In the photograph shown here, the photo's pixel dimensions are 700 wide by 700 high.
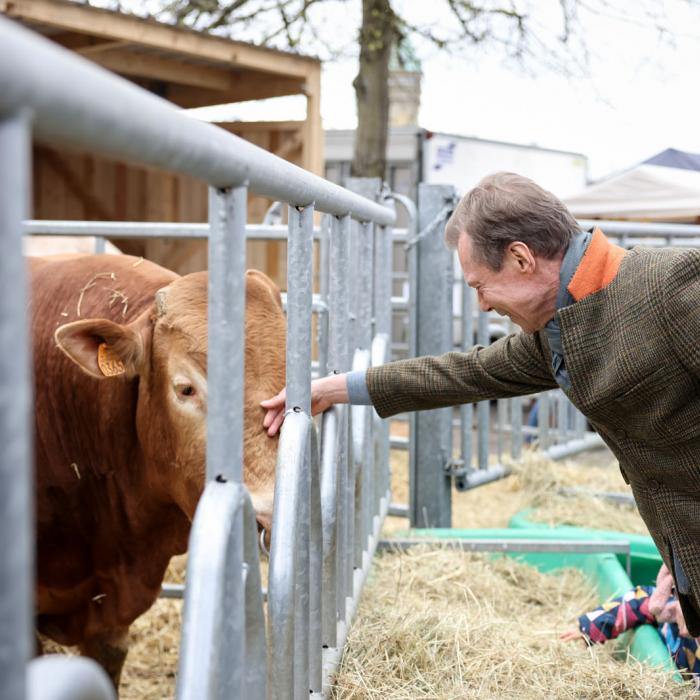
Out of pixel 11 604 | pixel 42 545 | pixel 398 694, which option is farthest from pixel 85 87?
pixel 42 545

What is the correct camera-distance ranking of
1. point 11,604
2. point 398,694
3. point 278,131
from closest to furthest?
point 11,604, point 398,694, point 278,131

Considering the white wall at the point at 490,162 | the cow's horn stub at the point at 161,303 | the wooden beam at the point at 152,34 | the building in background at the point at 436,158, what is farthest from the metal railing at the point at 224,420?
the white wall at the point at 490,162

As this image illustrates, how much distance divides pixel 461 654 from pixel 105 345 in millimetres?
1217

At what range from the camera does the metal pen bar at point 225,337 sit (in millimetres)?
1312

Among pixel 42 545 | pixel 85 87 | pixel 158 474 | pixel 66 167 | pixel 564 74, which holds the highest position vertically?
pixel 564 74

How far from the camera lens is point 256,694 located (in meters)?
1.50

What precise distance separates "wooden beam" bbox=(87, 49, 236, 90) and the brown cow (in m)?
5.37

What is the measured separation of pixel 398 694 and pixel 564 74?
949 centimetres

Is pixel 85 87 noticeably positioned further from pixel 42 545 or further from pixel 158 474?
pixel 42 545

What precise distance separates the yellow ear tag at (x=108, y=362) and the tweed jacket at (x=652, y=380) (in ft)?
3.57

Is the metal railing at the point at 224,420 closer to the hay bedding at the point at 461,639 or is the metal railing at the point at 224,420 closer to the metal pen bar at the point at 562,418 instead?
the hay bedding at the point at 461,639

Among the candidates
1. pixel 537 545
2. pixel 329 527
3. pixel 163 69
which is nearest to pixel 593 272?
pixel 329 527

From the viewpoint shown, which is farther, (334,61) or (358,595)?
(334,61)

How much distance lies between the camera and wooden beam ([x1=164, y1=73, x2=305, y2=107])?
926cm
